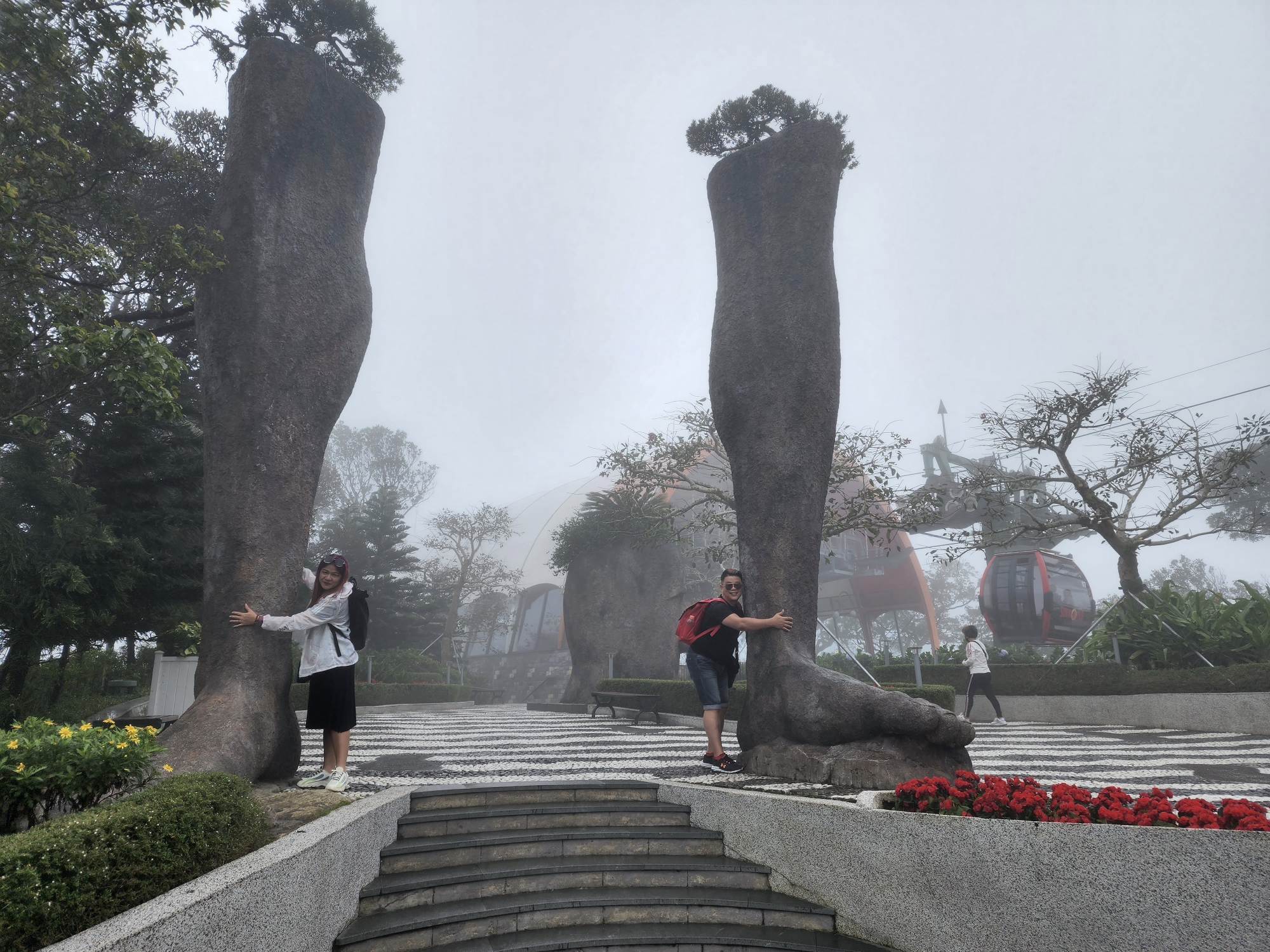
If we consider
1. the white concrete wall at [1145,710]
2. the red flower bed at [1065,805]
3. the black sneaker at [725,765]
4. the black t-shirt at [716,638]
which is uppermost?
the black t-shirt at [716,638]

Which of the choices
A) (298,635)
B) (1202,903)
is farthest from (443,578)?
(1202,903)

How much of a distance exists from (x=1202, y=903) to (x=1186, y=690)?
10.9 metres

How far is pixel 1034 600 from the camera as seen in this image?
2233 centimetres

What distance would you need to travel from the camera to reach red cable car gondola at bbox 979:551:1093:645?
878 inches

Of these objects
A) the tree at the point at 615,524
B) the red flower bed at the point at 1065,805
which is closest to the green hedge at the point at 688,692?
the tree at the point at 615,524

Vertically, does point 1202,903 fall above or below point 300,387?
below

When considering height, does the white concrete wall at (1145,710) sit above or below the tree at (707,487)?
below

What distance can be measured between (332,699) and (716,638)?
2890mm

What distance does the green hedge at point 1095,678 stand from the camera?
441 inches

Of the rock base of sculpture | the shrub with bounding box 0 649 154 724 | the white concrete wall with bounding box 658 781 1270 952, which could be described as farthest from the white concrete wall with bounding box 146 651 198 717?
the white concrete wall with bounding box 658 781 1270 952

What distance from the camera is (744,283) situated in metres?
7.68

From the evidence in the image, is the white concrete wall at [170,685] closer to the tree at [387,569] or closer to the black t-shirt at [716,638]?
the black t-shirt at [716,638]

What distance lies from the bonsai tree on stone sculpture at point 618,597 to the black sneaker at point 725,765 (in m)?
11.5

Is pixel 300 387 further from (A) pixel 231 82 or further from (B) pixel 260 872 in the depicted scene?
(B) pixel 260 872
